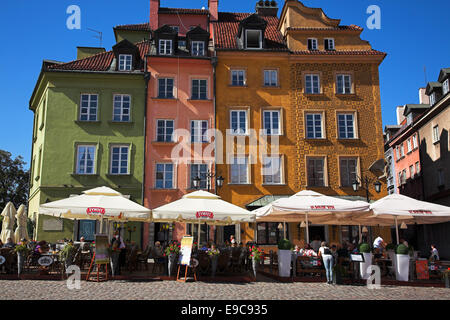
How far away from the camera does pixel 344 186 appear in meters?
27.3

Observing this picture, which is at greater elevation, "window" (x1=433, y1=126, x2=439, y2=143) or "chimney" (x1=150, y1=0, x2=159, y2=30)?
"chimney" (x1=150, y1=0, x2=159, y2=30)

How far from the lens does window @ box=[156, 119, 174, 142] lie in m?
→ 27.1

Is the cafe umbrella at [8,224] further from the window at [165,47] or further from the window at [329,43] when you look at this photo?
the window at [329,43]

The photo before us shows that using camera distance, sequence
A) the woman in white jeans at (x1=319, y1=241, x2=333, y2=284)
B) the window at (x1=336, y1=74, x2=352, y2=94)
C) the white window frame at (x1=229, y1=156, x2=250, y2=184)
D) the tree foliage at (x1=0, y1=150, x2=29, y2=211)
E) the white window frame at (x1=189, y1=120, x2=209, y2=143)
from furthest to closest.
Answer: the tree foliage at (x1=0, y1=150, x2=29, y2=211) < the window at (x1=336, y1=74, x2=352, y2=94) < the white window frame at (x1=189, y1=120, x2=209, y2=143) < the white window frame at (x1=229, y1=156, x2=250, y2=184) < the woman in white jeans at (x1=319, y1=241, x2=333, y2=284)

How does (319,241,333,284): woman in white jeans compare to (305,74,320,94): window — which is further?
(305,74,320,94): window

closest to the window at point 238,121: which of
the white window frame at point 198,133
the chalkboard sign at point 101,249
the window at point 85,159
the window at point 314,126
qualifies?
the white window frame at point 198,133

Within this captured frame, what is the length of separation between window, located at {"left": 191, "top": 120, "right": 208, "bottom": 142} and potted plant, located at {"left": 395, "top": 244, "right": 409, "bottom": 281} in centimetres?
1515

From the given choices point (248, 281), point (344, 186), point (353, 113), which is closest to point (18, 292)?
point (248, 281)

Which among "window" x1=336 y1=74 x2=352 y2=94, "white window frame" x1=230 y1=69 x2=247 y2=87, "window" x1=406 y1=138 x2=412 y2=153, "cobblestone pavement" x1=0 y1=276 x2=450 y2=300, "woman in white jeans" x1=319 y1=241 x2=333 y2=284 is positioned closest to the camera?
"cobblestone pavement" x1=0 y1=276 x2=450 y2=300

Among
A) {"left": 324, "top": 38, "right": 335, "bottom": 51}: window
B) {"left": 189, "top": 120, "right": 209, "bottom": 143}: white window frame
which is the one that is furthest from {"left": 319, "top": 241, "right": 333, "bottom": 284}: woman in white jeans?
{"left": 324, "top": 38, "right": 335, "bottom": 51}: window

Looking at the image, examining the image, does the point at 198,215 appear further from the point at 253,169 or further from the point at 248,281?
the point at 253,169

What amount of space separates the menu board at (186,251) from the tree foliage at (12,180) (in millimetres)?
42054

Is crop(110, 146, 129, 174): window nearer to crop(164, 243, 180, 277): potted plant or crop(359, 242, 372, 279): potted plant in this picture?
crop(164, 243, 180, 277): potted plant

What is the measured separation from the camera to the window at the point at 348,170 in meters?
27.5
